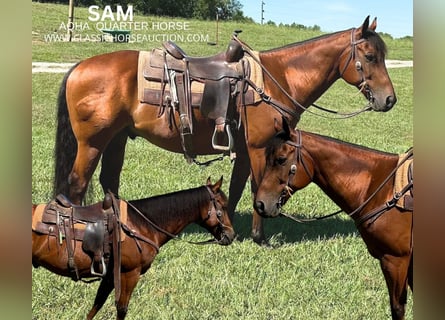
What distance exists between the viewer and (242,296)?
3.21 metres

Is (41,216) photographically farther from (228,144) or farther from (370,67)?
(370,67)

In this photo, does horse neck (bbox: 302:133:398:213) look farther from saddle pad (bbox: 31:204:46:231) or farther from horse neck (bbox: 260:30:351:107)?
saddle pad (bbox: 31:204:46:231)

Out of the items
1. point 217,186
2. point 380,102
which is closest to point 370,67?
point 380,102

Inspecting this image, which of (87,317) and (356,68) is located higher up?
(356,68)

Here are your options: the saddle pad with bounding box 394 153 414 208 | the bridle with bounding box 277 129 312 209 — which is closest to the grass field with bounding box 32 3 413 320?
the saddle pad with bounding box 394 153 414 208

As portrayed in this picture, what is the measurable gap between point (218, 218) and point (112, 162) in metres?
0.73

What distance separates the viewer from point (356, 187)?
9.98 feet

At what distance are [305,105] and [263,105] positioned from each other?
0.95 ft

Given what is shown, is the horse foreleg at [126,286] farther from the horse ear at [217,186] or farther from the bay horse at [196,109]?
the horse ear at [217,186]

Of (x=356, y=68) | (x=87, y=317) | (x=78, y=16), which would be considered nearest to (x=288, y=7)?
(x=356, y=68)

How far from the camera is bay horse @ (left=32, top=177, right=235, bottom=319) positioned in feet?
9.98
